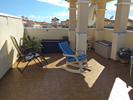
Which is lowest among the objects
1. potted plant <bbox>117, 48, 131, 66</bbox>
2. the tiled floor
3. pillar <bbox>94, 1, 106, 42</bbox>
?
the tiled floor

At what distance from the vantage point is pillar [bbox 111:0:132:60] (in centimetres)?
403

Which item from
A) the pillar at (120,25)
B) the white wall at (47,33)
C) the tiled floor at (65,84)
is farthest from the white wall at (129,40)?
the white wall at (47,33)

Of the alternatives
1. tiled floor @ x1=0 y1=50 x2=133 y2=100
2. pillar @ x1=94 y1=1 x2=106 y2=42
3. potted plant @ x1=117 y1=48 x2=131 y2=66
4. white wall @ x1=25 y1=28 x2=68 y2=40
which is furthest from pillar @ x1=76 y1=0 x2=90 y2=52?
white wall @ x1=25 y1=28 x2=68 y2=40

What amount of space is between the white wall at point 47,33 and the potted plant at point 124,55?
11.7 ft

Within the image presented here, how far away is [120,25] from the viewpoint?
4230 millimetres

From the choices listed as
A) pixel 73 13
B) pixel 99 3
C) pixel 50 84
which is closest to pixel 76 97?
pixel 50 84

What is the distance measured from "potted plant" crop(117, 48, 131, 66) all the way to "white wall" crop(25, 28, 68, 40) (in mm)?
3570

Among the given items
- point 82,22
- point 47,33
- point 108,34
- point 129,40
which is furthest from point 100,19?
point 47,33

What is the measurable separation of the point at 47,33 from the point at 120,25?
4152 millimetres

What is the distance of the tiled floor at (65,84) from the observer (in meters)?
2.48

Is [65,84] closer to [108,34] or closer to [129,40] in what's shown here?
[129,40]

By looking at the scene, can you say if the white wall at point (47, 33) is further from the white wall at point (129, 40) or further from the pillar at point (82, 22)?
the white wall at point (129, 40)

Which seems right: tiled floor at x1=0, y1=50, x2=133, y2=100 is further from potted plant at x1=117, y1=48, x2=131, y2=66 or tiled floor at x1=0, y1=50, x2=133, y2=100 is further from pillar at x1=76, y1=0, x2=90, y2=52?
pillar at x1=76, y1=0, x2=90, y2=52

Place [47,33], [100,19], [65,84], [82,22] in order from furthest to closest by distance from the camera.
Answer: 1. [47,33]
2. [100,19]
3. [82,22]
4. [65,84]
